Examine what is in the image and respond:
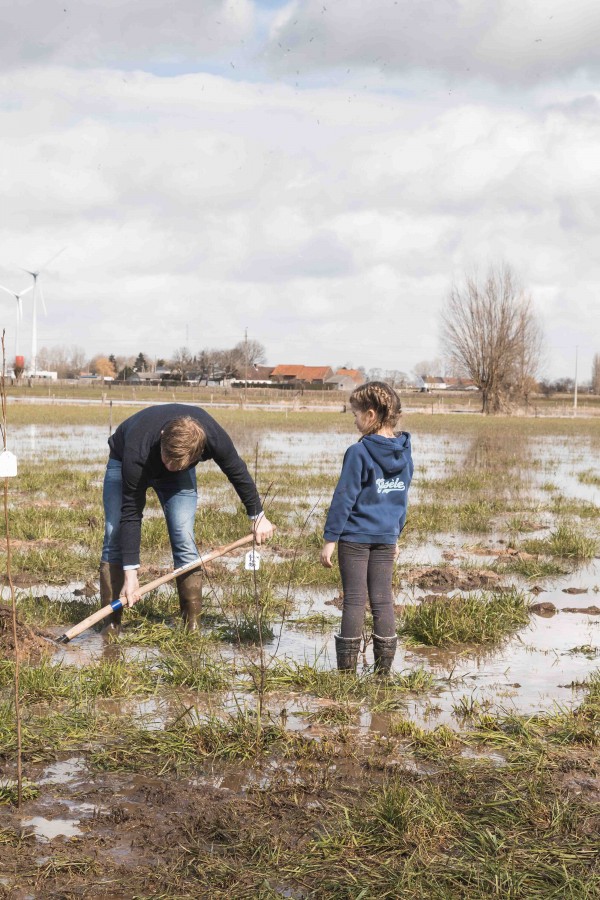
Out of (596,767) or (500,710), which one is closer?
(596,767)

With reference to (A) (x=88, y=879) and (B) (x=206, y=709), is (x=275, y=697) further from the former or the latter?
(A) (x=88, y=879)

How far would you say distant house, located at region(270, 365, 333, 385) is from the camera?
143750 mm

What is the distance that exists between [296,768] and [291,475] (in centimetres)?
1293

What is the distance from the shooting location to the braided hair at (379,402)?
17.5ft

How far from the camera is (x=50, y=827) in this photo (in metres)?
3.57

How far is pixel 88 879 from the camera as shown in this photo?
10.4ft

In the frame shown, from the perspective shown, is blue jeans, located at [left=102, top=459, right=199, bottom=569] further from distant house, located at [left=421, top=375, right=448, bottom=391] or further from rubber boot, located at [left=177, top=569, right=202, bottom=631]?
distant house, located at [left=421, top=375, right=448, bottom=391]

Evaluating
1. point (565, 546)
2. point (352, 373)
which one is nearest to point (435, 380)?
point (352, 373)

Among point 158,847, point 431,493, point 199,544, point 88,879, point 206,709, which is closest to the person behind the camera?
point 88,879

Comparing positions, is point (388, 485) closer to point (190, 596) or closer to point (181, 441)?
point (181, 441)

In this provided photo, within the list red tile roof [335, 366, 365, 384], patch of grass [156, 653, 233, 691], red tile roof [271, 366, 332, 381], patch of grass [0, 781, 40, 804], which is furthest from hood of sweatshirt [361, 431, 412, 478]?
red tile roof [271, 366, 332, 381]

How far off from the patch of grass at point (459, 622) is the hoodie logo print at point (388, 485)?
1.40 m

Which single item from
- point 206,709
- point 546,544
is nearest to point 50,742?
point 206,709

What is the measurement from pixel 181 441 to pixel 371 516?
1214 mm
